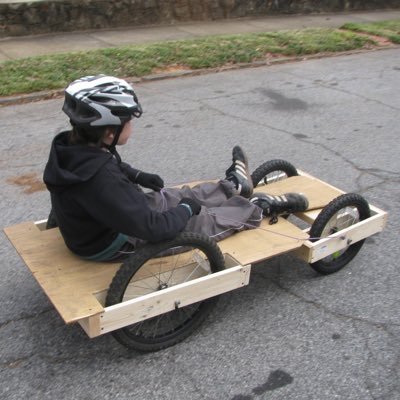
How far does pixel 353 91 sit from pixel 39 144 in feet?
13.8

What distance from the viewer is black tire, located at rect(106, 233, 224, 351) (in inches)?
107

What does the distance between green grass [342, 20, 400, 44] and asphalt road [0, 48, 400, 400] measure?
5.21m

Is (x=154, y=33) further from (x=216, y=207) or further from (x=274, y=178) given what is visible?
(x=216, y=207)

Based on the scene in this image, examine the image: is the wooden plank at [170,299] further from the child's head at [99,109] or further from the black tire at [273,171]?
the black tire at [273,171]

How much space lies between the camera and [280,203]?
11.7ft

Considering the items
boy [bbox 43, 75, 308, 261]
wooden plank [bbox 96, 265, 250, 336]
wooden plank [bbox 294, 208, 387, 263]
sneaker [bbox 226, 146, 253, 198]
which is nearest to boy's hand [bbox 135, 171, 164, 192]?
boy [bbox 43, 75, 308, 261]

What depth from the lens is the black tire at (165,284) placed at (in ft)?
8.91

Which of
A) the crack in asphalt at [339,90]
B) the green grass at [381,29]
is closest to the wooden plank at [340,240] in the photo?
the crack in asphalt at [339,90]

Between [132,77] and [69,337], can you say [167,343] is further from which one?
[132,77]

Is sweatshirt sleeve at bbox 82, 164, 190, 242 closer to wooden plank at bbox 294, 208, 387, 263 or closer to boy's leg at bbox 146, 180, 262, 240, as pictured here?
boy's leg at bbox 146, 180, 262, 240

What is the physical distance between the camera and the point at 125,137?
2801 mm

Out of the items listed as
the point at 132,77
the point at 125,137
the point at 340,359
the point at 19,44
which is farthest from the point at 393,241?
the point at 19,44

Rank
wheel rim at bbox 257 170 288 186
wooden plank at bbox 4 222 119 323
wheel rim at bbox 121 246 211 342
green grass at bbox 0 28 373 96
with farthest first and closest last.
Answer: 1. green grass at bbox 0 28 373 96
2. wheel rim at bbox 257 170 288 186
3. wheel rim at bbox 121 246 211 342
4. wooden plank at bbox 4 222 119 323

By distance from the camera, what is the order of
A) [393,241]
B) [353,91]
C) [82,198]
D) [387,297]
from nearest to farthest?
[82,198], [387,297], [393,241], [353,91]
